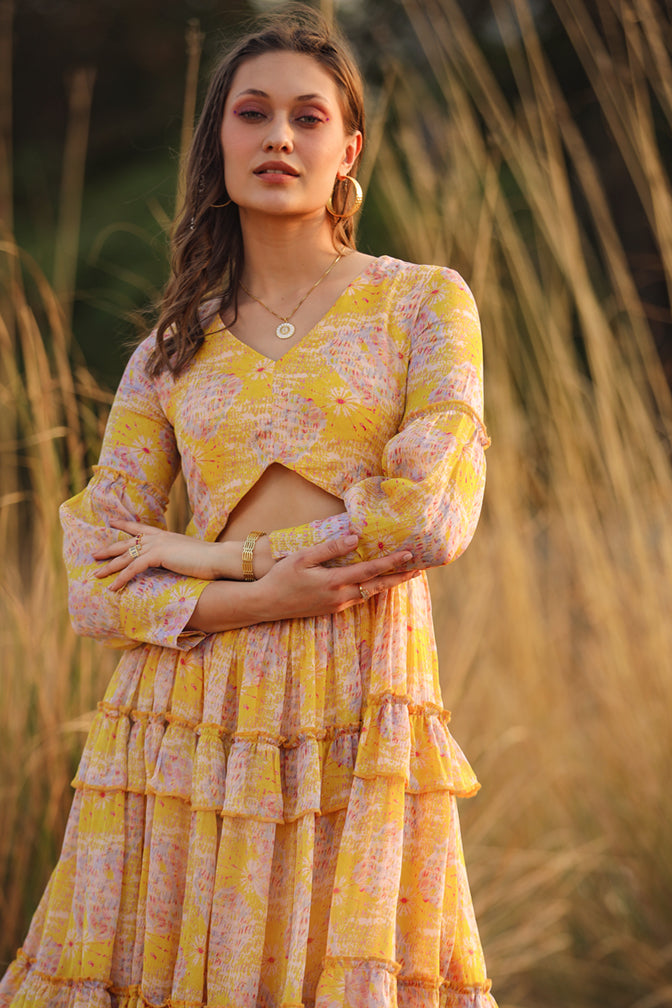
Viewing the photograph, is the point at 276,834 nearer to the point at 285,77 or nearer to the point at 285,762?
the point at 285,762

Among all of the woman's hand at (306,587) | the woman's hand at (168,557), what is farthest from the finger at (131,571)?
the woman's hand at (306,587)

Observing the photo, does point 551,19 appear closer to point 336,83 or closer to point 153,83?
point 153,83

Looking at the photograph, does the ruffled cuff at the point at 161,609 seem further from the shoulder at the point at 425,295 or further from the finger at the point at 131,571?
the shoulder at the point at 425,295

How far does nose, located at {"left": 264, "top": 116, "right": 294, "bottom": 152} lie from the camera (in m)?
1.79

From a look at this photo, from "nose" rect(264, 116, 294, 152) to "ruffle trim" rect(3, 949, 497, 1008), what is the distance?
47.8 inches

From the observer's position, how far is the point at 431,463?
1639 millimetres

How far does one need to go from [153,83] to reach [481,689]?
543 centimetres

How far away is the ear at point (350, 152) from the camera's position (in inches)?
77.3

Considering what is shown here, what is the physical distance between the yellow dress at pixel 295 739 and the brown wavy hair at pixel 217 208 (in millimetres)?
86

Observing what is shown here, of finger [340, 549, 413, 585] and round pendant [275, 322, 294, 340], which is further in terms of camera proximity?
round pendant [275, 322, 294, 340]

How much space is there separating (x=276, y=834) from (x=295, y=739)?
0.46 feet

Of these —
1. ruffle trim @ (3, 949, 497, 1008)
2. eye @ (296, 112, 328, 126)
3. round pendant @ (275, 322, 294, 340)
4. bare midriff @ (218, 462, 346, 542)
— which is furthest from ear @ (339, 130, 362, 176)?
ruffle trim @ (3, 949, 497, 1008)

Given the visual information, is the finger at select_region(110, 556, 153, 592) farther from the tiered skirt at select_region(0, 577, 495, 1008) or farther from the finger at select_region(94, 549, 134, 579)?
the tiered skirt at select_region(0, 577, 495, 1008)

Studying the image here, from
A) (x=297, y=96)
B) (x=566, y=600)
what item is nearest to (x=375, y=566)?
(x=297, y=96)
